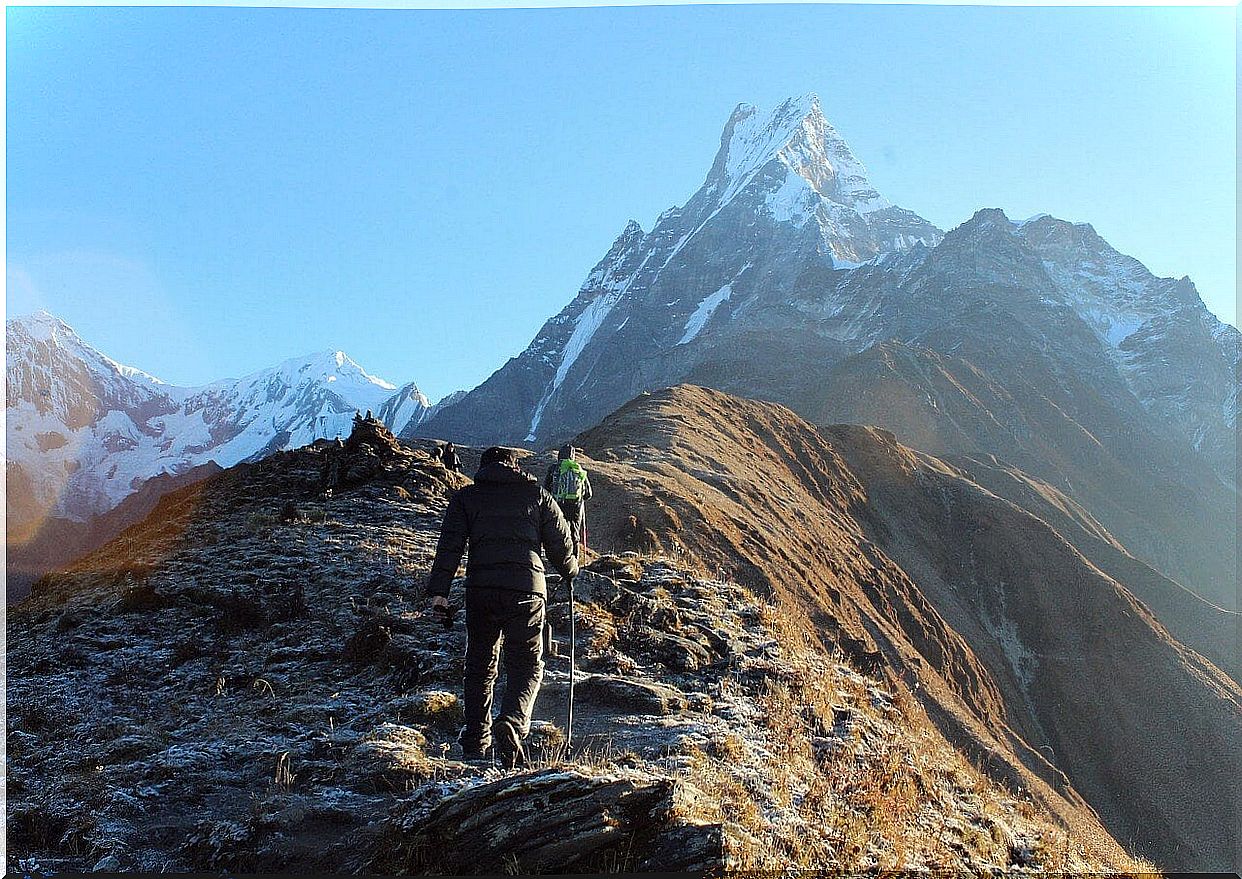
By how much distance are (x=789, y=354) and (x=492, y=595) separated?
502ft

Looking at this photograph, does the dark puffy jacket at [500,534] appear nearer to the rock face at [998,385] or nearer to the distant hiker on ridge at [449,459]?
the distant hiker on ridge at [449,459]

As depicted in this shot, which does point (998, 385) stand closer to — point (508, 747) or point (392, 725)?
point (392, 725)

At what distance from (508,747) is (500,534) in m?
1.42

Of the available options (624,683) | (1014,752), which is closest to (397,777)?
(624,683)

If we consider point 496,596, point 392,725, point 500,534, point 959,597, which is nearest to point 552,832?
point 496,596

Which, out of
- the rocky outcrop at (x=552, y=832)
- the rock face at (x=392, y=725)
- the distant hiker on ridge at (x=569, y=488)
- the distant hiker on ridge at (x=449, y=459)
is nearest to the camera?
the rocky outcrop at (x=552, y=832)

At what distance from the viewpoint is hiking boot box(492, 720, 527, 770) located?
531 cm

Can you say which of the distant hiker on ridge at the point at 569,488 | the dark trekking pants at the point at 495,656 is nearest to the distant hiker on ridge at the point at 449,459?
the distant hiker on ridge at the point at 569,488

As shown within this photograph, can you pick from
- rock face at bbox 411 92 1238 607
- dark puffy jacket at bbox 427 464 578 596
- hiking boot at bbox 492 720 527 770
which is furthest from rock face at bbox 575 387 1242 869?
rock face at bbox 411 92 1238 607

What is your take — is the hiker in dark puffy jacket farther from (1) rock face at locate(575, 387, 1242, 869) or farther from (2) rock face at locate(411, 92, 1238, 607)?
(2) rock face at locate(411, 92, 1238, 607)

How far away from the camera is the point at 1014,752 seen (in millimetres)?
39000

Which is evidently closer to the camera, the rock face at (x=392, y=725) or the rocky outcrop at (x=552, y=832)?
the rocky outcrop at (x=552, y=832)

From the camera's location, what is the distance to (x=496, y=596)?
18.4ft

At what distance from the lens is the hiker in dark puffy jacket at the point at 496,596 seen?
221 inches
